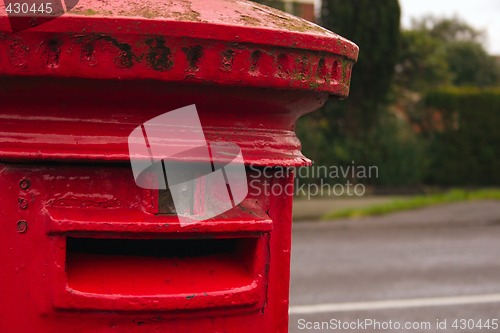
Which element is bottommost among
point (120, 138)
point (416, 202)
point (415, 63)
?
point (416, 202)

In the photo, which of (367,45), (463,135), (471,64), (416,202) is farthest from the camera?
(471,64)

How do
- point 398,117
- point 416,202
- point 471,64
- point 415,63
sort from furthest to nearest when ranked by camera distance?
point 471,64 < point 415,63 < point 398,117 < point 416,202

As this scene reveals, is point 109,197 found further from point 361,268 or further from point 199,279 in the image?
point 361,268

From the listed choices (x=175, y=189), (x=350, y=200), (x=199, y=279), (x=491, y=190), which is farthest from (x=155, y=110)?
(x=491, y=190)

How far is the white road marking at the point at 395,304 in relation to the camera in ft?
16.9

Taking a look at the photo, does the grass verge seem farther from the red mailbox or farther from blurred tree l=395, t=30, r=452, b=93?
the red mailbox

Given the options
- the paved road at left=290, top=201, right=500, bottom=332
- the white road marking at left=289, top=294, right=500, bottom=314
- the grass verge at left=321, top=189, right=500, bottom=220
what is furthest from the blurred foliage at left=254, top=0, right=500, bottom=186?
the white road marking at left=289, top=294, right=500, bottom=314

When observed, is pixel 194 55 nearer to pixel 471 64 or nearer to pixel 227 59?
pixel 227 59

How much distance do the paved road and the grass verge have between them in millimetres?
238

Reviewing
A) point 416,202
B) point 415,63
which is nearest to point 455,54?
point 415,63

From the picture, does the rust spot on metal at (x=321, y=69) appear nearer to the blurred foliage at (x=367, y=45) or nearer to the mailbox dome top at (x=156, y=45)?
the mailbox dome top at (x=156, y=45)

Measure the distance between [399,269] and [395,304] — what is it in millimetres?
1477

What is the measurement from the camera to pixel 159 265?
1.21 m
